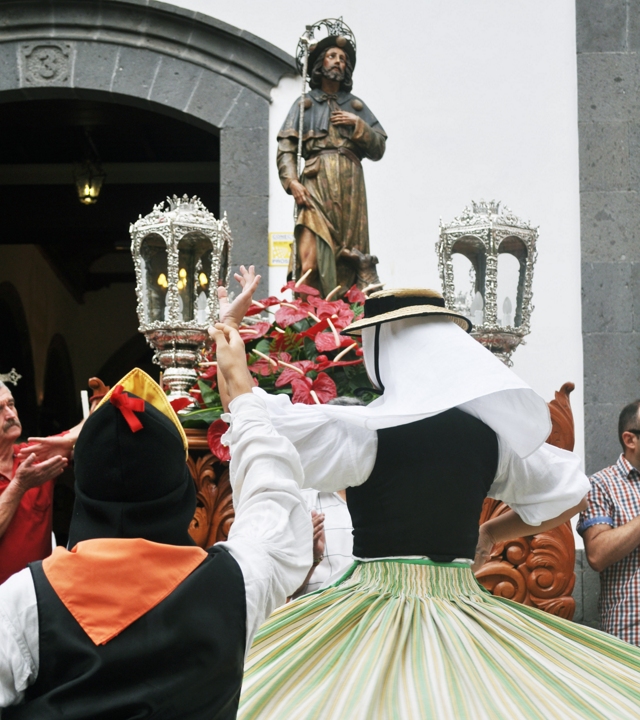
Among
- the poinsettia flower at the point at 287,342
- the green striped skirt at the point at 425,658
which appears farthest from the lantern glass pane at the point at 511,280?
the green striped skirt at the point at 425,658

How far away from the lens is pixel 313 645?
8.07 feet

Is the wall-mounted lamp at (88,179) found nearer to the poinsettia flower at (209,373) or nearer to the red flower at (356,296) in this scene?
the red flower at (356,296)

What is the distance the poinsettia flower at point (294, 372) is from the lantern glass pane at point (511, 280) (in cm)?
87

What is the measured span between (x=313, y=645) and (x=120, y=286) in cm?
1124

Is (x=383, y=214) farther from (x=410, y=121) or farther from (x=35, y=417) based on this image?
(x=35, y=417)

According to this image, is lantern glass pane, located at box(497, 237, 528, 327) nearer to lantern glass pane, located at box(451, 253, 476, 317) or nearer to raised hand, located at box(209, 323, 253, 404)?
lantern glass pane, located at box(451, 253, 476, 317)

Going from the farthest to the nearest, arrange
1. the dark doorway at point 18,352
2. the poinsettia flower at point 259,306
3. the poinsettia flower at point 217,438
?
the dark doorway at point 18,352, the poinsettia flower at point 259,306, the poinsettia flower at point 217,438

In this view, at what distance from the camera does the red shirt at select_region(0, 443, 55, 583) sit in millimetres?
3809

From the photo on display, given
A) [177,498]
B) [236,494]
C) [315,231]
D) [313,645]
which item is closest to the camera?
[177,498]

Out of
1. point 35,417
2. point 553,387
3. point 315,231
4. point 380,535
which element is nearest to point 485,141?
point 553,387

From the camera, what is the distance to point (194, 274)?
13.9 ft

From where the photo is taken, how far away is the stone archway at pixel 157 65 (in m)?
6.84

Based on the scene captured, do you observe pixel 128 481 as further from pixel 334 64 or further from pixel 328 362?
pixel 334 64

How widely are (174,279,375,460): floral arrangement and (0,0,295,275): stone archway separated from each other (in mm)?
2932
